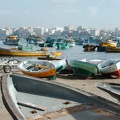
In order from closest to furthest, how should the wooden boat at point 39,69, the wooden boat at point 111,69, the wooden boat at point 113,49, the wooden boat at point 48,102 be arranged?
1. the wooden boat at point 48,102
2. the wooden boat at point 39,69
3. the wooden boat at point 111,69
4. the wooden boat at point 113,49

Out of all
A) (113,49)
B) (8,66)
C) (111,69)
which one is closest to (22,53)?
(113,49)

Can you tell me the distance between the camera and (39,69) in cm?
1781

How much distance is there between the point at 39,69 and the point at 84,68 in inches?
114

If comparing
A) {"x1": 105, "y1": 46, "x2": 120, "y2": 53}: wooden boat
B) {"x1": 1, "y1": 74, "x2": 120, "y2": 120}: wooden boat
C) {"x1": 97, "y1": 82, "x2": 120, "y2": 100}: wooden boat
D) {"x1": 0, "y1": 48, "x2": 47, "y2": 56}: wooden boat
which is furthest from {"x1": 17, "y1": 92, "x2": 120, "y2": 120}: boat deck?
{"x1": 105, "y1": 46, "x2": 120, "y2": 53}: wooden boat

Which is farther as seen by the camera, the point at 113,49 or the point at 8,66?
the point at 113,49

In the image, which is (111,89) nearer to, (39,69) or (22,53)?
(39,69)

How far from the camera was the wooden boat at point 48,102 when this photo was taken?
21.9ft

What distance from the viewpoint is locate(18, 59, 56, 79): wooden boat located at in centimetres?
1653

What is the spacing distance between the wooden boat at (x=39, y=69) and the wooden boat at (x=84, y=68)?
78.2 inches

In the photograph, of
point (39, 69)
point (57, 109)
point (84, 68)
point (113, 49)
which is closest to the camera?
point (57, 109)

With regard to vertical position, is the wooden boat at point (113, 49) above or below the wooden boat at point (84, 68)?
below

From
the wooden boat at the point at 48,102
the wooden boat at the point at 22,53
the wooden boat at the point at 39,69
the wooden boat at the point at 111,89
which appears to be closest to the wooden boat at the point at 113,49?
the wooden boat at the point at 22,53

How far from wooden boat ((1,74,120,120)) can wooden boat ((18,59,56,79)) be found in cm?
810

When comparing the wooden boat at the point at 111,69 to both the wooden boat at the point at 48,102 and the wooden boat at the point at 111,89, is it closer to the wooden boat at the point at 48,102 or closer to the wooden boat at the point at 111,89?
the wooden boat at the point at 111,89
